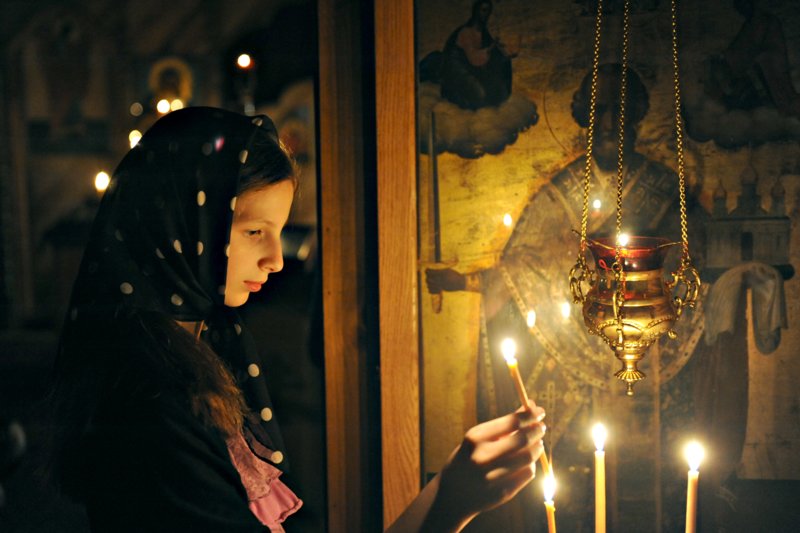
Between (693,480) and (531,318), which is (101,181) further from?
(693,480)

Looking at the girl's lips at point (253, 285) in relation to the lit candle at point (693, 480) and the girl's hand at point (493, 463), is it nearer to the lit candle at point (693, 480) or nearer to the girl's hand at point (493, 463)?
the girl's hand at point (493, 463)

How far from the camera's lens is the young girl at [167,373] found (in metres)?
2.28

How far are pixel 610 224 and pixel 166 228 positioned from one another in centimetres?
174

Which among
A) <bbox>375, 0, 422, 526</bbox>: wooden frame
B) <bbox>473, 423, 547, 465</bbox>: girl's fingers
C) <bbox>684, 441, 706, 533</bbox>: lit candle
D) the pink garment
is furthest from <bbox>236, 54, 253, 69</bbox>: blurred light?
<bbox>684, 441, 706, 533</bbox>: lit candle

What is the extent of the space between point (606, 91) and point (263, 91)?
1.32 metres

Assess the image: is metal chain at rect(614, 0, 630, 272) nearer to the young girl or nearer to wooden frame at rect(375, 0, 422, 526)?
wooden frame at rect(375, 0, 422, 526)

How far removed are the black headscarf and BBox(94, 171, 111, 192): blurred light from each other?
0.04 meters

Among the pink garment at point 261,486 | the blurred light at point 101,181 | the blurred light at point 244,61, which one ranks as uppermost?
the blurred light at point 244,61

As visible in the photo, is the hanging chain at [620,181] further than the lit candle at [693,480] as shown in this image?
Yes

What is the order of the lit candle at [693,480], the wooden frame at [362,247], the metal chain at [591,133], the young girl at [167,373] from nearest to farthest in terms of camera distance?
the young girl at [167,373]
the lit candle at [693,480]
the metal chain at [591,133]
the wooden frame at [362,247]

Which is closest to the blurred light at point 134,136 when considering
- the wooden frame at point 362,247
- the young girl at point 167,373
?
the young girl at point 167,373

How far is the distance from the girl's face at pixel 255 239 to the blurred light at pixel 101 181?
15.8 inches

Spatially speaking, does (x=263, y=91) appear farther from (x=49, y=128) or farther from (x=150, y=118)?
(x=49, y=128)

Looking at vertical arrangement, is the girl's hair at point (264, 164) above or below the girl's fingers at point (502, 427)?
above
